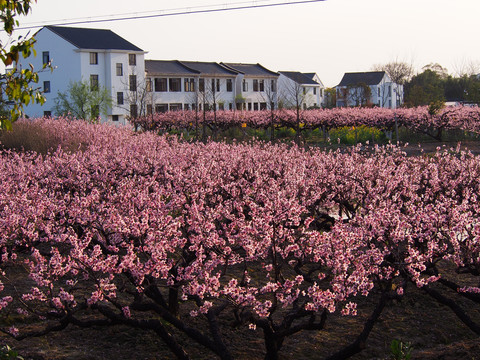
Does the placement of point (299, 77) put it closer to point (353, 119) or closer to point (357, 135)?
point (353, 119)

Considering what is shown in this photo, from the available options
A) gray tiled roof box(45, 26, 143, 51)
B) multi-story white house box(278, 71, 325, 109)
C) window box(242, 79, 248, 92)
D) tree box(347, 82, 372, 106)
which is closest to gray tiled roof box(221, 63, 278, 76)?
window box(242, 79, 248, 92)

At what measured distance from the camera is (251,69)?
89.8 metres

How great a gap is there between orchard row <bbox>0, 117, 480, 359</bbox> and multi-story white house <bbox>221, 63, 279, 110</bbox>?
73.1 m

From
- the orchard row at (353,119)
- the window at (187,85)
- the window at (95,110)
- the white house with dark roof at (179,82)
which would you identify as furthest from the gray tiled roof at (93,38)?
the orchard row at (353,119)

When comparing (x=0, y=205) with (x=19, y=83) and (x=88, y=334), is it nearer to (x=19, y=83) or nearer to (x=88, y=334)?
(x=88, y=334)

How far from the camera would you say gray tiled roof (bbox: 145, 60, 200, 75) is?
75.6 metres

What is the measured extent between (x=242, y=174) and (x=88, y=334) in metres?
5.60

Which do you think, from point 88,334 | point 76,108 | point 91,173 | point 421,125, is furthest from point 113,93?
point 88,334

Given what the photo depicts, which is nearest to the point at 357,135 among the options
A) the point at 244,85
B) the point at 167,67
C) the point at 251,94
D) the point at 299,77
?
the point at 167,67

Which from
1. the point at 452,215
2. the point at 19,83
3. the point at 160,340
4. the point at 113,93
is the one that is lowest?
the point at 160,340

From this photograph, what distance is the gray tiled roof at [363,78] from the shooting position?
106 meters

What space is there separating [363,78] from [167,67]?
43405 mm

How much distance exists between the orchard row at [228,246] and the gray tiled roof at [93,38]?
5707 centimetres

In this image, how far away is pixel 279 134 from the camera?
136 feet
